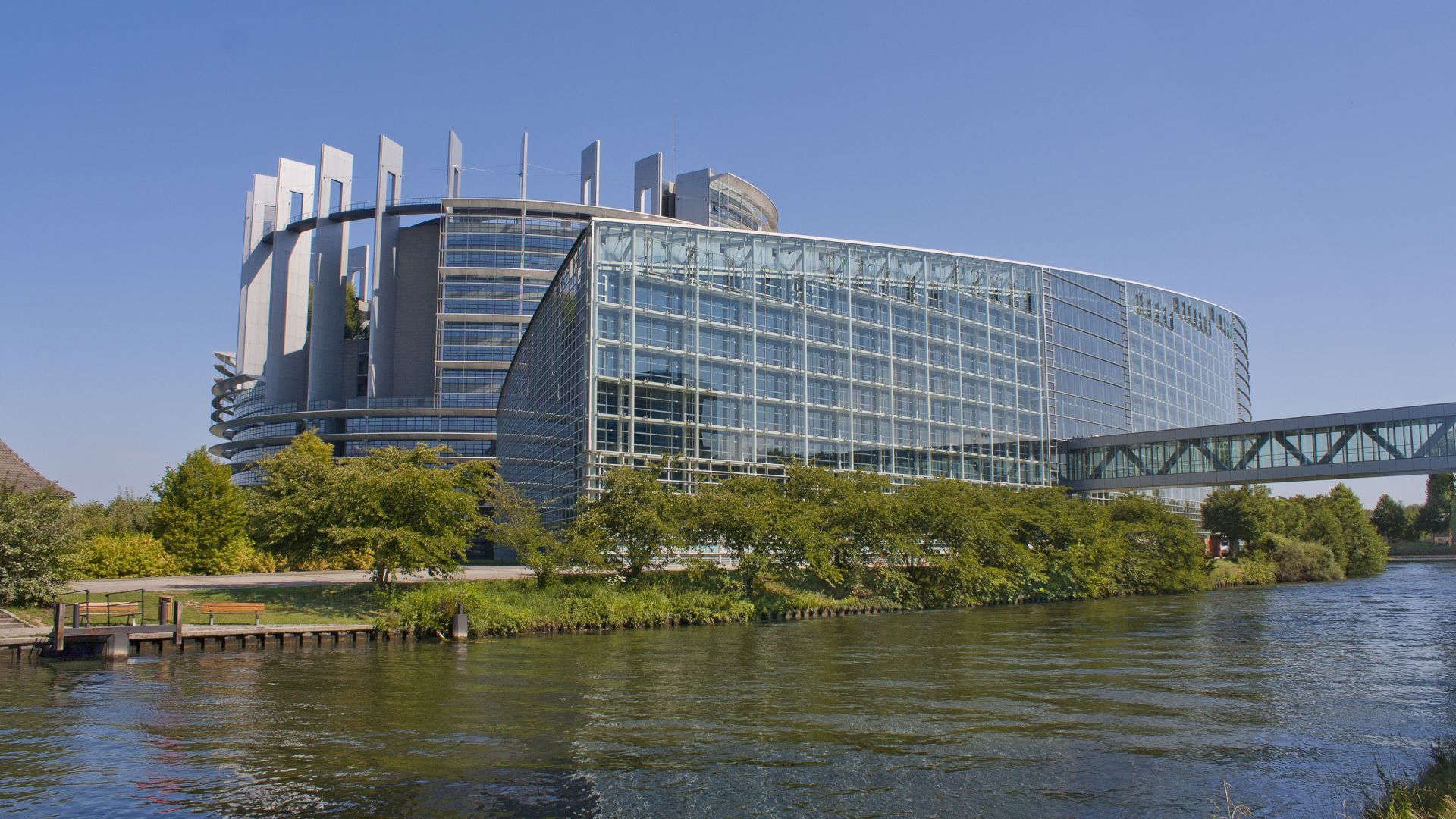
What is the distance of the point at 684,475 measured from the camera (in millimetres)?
69250

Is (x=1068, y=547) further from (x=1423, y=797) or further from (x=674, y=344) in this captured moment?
(x=1423, y=797)

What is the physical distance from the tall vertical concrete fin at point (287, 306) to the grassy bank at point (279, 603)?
9295 cm

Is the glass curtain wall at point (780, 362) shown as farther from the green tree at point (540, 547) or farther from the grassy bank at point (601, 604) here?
the green tree at point (540, 547)

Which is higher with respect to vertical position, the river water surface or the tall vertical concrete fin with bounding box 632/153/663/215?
the tall vertical concrete fin with bounding box 632/153/663/215

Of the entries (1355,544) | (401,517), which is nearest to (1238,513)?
(1355,544)

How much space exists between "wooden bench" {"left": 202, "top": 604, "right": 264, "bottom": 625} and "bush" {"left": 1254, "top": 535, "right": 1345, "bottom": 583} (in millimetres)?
80492

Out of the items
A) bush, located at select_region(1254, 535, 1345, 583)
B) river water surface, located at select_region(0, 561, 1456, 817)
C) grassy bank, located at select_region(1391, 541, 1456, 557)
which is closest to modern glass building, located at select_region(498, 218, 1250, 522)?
bush, located at select_region(1254, 535, 1345, 583)

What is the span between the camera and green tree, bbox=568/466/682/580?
4906 centimetres

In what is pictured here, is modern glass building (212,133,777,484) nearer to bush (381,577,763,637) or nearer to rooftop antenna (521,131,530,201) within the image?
rooftop antenna (521,131,530,201)

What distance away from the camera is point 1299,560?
88.0m

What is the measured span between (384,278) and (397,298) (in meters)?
4.64

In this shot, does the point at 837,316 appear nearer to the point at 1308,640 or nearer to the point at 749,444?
the point at 749,444

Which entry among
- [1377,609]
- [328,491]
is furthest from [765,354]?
[1377,609]

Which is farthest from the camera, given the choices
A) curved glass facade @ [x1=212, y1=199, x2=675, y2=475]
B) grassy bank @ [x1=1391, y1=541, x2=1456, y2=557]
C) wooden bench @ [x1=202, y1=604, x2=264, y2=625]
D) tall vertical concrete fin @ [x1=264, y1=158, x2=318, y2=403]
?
grassy bank @ [x1=1391, y1=541, x2=1456, y2=557]
